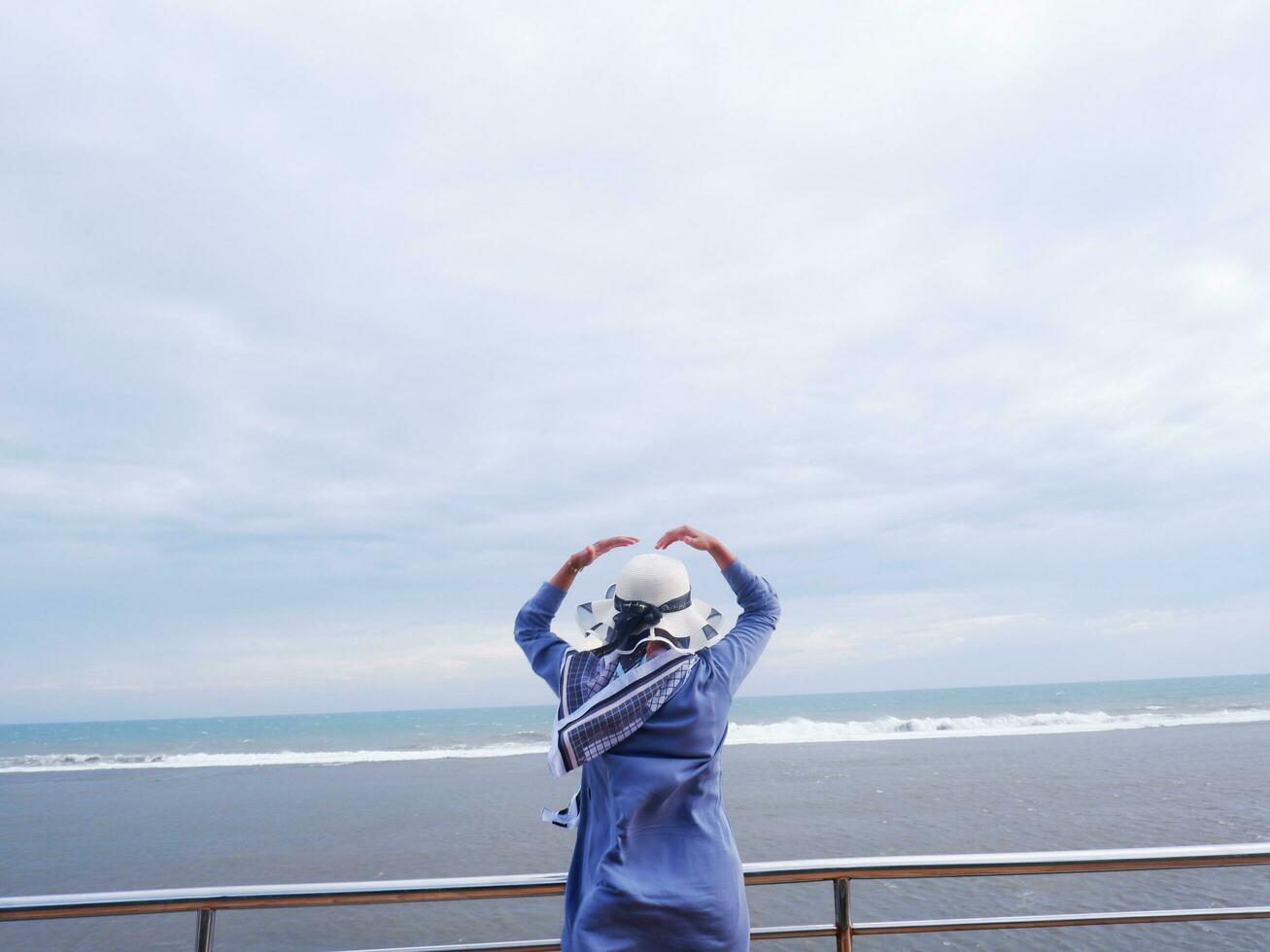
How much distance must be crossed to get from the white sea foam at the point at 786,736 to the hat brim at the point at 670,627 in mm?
23299

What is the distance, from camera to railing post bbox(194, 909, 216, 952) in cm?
192

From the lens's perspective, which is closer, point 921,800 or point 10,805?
point 921,800

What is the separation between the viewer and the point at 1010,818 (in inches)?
441

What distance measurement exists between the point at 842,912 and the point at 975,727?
29958 millimetres

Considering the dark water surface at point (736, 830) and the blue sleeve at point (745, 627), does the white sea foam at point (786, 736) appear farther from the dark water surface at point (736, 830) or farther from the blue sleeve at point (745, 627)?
the blue sleeve at point (745, 627)

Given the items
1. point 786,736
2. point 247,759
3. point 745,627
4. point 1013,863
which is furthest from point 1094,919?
point 247,759

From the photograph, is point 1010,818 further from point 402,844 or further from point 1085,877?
point 402,844

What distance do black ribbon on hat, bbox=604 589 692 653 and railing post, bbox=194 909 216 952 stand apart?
4.02 feet

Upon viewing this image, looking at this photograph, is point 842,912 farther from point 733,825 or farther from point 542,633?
point 733,825

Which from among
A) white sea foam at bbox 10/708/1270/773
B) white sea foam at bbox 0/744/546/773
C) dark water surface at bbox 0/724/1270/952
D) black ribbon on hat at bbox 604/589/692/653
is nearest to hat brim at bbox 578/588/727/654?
black ribbon on hat at bbox 604/589/692/653

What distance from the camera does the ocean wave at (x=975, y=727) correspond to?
2577 cm

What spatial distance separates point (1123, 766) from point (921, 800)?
19.6ft

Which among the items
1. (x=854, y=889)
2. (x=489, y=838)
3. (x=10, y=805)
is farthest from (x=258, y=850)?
(x=10, y=805)

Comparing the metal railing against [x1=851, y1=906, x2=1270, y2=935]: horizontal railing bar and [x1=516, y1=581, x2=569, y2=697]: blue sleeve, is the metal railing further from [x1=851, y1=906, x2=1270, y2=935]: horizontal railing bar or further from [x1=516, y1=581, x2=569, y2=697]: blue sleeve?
[x1=516, y1=581, x2=569, y2=697]: blue sleeve
